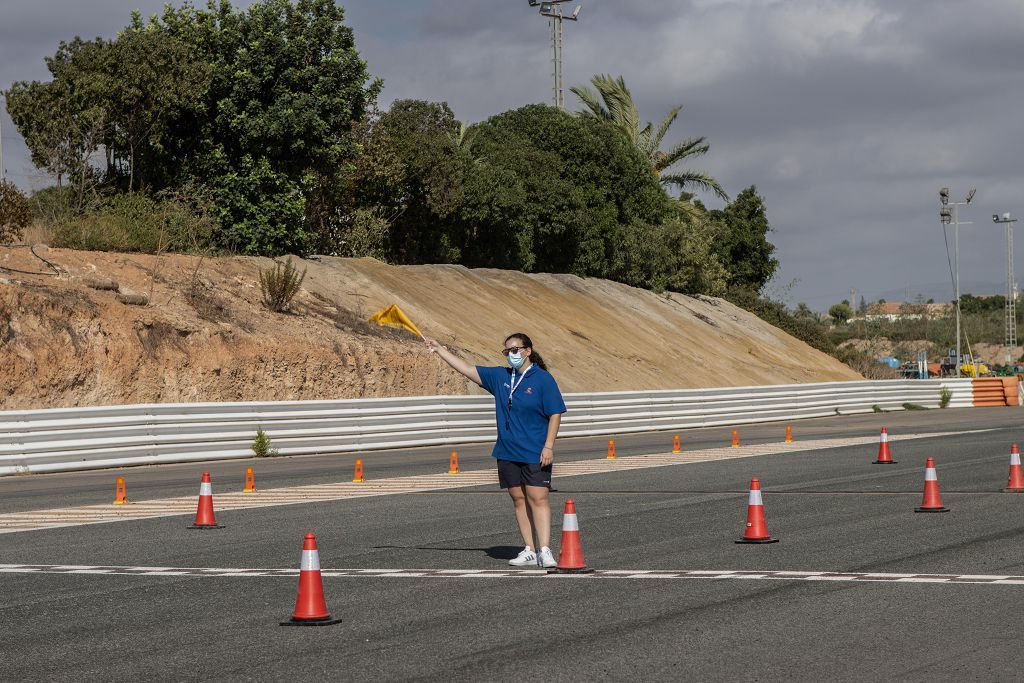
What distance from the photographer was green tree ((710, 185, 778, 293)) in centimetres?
8412

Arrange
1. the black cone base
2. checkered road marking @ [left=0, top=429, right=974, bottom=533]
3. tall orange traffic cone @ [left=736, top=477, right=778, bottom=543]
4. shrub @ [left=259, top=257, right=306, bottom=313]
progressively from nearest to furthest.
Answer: the black cone base, tall orange traffic cone @ [left=736, top=477, right=778, bottom=543], checkered road marking @ [left=0, top=429, right=974, bottom=533], shrub @ [left=259, top=257, right=306, bottom=313]

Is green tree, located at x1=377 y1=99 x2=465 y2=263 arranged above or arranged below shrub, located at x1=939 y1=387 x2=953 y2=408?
above

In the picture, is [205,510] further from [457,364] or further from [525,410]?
[525,410]

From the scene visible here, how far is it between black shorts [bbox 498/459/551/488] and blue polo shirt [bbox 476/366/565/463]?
51 millimetres

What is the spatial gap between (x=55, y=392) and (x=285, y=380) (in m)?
6.25

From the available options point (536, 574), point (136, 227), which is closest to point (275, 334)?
point (136, 227)

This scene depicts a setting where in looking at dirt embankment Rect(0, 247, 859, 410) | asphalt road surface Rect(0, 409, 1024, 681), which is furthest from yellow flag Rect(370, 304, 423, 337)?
dirt embankment Rect(0, 247, 859, 410)

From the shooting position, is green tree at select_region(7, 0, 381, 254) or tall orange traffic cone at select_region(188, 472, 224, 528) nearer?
tall orange traffic cone at select_region(188, 472, 224, 528)

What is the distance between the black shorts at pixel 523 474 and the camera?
35.2 feet

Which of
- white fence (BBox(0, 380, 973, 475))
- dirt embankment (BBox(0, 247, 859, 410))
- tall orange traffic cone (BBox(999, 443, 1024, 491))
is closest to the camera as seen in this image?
tall orange traffic cone (BBox(999, 443, 1024, 491))

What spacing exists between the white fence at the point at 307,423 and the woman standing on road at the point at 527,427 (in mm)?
13690

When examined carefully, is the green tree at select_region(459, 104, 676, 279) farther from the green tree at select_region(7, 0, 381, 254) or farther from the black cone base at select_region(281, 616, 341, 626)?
the black cone base at select_region(281, 616, 341, 626)

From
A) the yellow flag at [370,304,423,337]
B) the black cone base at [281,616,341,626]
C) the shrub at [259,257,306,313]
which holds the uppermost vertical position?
the shrub at [259,257,306,313]

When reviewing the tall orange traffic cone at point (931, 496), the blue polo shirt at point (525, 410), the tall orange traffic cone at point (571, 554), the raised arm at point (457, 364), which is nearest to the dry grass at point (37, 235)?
the raised arm at point (457, 364)
